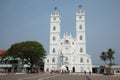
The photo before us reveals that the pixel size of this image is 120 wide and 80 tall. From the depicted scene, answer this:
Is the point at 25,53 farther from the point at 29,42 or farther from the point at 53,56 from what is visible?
the point at 53,56

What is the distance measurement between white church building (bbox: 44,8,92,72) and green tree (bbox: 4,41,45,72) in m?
18.7

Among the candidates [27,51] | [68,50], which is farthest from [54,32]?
[27,51]

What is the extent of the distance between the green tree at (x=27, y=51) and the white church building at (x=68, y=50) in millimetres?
18696

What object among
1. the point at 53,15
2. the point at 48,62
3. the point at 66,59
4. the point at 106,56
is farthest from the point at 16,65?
the point at 106,56

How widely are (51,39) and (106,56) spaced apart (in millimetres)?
26761

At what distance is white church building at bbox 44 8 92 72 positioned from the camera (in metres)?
86.2

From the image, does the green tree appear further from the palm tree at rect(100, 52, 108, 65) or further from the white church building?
the palm tree at rect(100, 52, 108, 65)

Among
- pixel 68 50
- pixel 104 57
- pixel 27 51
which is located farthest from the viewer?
pixel 104 57

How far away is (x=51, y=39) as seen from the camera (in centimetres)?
9012

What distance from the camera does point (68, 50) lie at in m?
87.3

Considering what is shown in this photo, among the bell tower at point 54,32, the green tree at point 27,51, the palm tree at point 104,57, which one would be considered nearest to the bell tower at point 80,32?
the bell tower at point 54,32

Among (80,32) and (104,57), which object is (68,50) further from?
(104,57)

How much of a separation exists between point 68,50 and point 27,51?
24184mm

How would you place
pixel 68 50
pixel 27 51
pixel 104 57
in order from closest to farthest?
pixel 27 51, pixel 68 50, pixel 104 57
